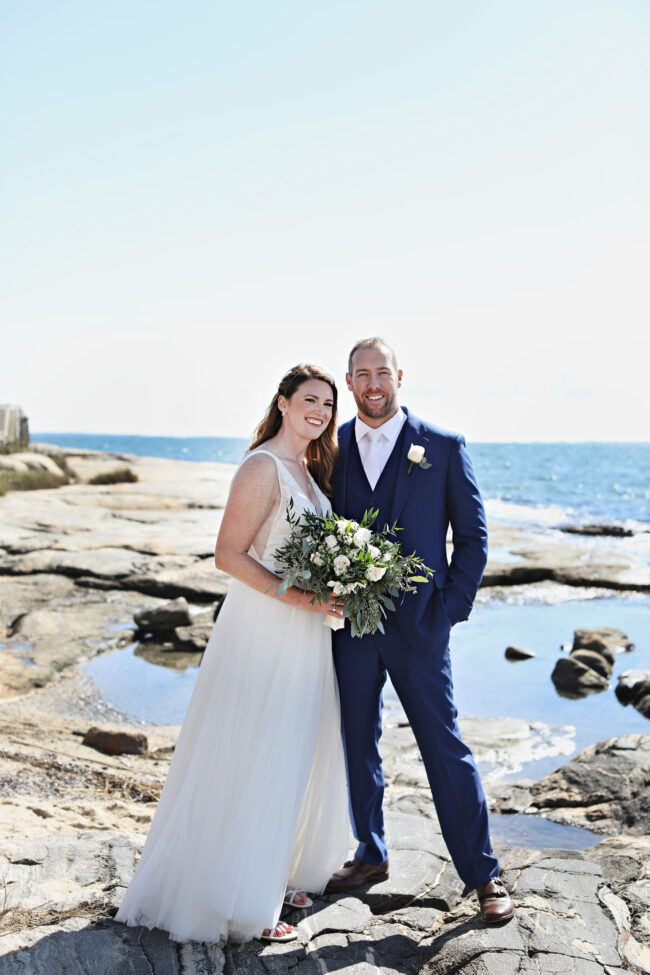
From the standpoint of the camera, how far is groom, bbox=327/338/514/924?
3.78m

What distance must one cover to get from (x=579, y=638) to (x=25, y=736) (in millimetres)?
7237

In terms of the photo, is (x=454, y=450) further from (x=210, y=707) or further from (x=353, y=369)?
(x=210, y=707)

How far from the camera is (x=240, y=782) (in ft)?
11.7

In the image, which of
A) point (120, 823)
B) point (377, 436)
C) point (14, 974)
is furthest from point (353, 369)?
point (120, 823)

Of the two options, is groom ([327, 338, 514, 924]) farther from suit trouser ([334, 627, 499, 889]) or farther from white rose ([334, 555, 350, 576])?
white rose ([334, 555, 350, 576])

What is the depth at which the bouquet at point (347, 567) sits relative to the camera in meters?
3.44

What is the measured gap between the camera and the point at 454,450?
397 centimetres

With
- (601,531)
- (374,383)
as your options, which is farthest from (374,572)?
(601,531)

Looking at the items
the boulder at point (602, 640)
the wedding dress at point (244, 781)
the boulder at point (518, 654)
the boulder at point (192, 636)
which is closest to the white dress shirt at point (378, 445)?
the wedding dress at point (244, 781)

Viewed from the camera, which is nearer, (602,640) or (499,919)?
(499,919)

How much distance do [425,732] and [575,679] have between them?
614 cm

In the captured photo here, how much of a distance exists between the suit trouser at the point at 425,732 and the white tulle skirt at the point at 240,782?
→ 152mm

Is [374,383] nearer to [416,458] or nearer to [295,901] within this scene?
[416,458]

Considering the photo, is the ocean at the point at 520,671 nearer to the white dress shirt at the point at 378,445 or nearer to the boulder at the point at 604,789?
the boulder at the point at 604,789
